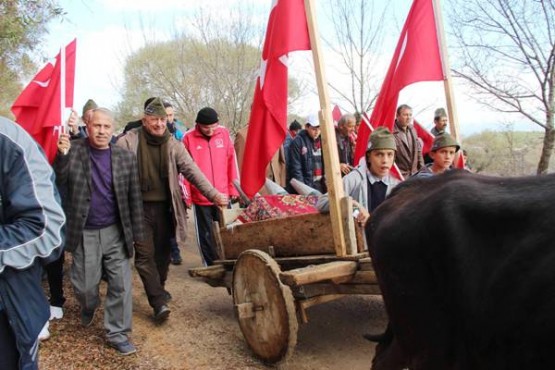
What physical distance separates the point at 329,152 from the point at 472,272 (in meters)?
2.29

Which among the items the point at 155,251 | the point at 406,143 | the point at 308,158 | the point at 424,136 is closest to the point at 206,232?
the point at 155,251

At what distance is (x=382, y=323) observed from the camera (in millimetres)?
5234

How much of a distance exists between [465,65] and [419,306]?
763cm

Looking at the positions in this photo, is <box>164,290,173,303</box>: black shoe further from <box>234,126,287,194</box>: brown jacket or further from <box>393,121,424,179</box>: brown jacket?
<box>393,121,424,179</box>: brown jacket

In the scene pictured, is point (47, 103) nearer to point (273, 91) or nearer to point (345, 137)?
point (273, 91)

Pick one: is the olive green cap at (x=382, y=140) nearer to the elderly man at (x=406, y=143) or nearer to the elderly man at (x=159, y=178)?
the elderly man at (x=159, y=178)

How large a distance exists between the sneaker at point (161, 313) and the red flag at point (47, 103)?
1.76 m

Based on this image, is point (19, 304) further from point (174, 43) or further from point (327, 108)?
point (174, 43)

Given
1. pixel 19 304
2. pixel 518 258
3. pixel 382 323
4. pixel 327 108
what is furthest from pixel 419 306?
pixel 382 323

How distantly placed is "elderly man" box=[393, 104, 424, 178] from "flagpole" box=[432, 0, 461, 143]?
166 cm

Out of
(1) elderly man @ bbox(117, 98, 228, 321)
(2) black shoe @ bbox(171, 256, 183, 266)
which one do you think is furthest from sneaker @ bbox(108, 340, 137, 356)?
(2) black shoe @ bbox(171, 256, 183, 266)

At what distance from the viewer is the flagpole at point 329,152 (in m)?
3.98

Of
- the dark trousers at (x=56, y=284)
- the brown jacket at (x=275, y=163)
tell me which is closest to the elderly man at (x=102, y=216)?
the dark trousers at (x=56, y=284)

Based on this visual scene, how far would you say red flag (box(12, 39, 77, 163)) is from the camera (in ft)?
15.1
